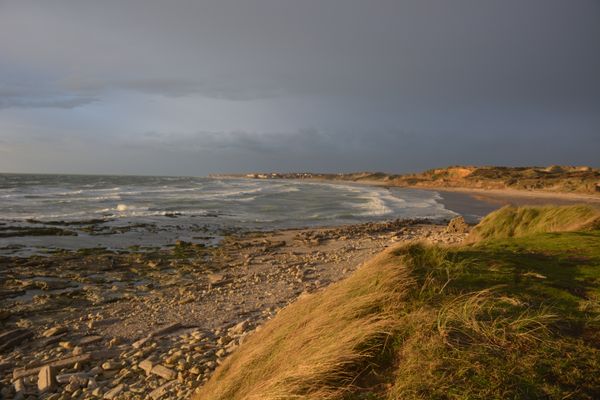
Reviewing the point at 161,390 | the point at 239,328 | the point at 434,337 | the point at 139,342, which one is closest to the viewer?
the point at 434,337

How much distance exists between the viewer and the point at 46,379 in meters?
4.97

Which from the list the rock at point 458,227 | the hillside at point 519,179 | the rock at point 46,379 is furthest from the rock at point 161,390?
the hillside at point 519,179

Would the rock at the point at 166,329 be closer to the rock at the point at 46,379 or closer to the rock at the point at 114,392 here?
the rock at the point at 46,379

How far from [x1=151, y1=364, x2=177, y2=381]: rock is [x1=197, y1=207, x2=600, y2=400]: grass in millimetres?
1346

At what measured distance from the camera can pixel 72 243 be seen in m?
16.5

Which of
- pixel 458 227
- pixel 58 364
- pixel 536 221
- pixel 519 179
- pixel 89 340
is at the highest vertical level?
pixel 519 179

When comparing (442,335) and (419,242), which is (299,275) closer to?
(419,242)

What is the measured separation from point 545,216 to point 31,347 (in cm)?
1239

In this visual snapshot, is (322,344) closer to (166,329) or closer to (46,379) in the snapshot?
(46,379)

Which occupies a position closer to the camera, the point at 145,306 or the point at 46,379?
the point at 46,379

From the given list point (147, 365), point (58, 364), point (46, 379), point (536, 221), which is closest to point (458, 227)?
point (536, 221)

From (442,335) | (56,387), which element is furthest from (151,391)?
(442,335)

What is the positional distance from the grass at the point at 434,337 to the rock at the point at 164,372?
4.42 feet

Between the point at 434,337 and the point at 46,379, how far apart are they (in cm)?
516
